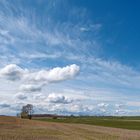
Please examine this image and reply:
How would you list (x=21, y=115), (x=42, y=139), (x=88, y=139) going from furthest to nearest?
1. (x=21, y=115)
2. (x=88, y=139)
3. (x=42, y=139)

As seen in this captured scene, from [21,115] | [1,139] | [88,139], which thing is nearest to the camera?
[1,139]

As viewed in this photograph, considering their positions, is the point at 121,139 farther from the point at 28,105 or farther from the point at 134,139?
the point at 28,105

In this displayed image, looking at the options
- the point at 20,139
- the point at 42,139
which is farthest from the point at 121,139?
the point at 20,139

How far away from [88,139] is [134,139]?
6.31 meters

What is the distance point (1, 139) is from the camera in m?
28.7

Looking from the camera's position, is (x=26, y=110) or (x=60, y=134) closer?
(x=60, y=134)

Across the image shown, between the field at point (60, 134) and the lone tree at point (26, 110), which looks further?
the lone tree at point (26, 110)

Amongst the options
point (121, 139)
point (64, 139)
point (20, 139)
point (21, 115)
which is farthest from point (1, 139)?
point (21, 115)

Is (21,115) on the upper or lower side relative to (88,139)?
upper

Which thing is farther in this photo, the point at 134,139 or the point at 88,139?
the point at 134,139

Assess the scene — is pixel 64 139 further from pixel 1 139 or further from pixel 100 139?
pixel 1 139

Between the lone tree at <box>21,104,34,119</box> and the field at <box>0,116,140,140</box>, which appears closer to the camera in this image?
the field at <box>0,116,140,140</box>

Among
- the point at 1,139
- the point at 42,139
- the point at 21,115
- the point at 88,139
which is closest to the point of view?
the point at 1,139

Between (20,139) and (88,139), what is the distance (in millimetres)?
8176
